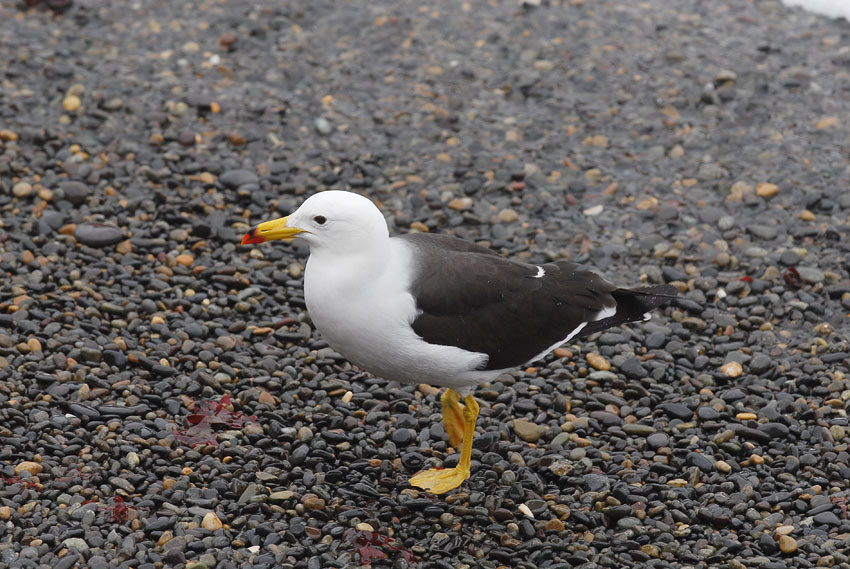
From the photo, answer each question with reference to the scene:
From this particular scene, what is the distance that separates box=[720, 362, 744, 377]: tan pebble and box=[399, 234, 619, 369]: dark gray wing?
4.04 feet

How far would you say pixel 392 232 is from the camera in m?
8.48

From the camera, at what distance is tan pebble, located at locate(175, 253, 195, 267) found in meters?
7.99

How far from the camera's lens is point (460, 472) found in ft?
20.5

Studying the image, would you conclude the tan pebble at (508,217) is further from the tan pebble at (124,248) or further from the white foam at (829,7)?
the white foam at (829,7)

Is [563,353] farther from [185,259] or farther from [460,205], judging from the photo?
[185,259]

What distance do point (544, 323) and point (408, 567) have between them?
1690mm

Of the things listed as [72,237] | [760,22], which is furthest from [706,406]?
[760,22]

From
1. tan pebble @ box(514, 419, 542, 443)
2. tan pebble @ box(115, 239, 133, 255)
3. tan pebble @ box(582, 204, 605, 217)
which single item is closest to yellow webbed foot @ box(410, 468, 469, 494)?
tan pebble @ box(514, 419, 542, 443)

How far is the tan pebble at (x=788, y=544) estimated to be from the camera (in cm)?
561

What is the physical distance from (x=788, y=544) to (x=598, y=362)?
2.04m

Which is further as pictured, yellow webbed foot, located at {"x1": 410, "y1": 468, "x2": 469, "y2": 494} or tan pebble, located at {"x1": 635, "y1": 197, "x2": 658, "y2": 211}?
tan pebble, located at {"x1": 635, "y1": 197, "x2": 658, "y2": 211}

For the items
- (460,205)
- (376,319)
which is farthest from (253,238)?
(460,205)

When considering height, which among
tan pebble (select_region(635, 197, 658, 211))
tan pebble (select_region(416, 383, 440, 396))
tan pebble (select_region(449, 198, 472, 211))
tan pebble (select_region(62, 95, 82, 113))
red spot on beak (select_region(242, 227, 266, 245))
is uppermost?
red spot on beak (select_region(242, 227, 266, 245))

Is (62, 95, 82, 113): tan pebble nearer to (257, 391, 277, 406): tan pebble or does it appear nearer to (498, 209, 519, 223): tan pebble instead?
(498, 209, 519, 223): tan pebble
